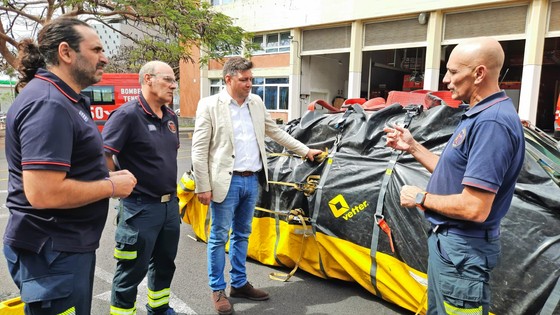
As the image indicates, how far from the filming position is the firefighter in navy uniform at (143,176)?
2.54 meters

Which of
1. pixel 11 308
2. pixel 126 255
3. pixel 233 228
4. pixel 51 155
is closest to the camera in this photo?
pixel 51 155

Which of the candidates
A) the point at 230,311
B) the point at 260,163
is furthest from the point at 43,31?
the point at 230,311

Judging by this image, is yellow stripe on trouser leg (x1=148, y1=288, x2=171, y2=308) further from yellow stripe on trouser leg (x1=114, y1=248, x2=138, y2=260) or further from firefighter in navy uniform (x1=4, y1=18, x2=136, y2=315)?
firefighter in navy uniform (x1=4, y1=18, x2=136, y2=315)

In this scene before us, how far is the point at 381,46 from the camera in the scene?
58.2 ft

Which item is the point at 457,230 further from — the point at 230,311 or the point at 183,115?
the point at 183,115

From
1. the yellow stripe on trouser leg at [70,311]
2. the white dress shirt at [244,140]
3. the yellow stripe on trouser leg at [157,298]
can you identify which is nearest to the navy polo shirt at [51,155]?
the yellow stripe on trouser leg at [70,311]

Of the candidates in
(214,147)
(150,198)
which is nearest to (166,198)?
(150,198)

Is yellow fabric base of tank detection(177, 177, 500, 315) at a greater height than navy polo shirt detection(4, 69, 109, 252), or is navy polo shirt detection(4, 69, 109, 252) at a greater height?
navy polo shirt detection(4, 69, 109, 252)

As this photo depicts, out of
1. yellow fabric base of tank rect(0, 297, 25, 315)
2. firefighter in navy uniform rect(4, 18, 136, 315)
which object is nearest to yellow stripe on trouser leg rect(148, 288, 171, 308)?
yellow fabric base of tank rect(0, 297, 25, 315)

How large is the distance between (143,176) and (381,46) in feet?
55.3

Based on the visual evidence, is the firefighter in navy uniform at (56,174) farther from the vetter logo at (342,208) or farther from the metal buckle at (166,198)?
the vetter logo at (342,208)

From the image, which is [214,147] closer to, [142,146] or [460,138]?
[142,146]

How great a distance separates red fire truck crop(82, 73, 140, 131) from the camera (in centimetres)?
1627

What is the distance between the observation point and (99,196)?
1.76 metres
